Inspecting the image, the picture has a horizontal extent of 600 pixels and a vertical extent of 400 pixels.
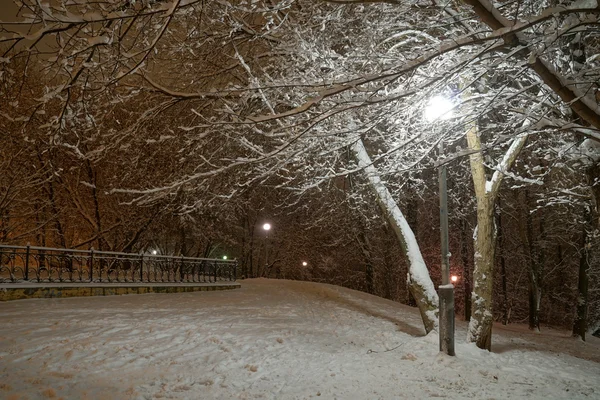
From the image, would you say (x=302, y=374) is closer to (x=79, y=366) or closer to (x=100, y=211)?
(x=79, y=366)

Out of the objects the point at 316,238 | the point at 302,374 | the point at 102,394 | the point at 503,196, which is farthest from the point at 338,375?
the point at 316,238

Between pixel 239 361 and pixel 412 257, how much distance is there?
444 centimetres

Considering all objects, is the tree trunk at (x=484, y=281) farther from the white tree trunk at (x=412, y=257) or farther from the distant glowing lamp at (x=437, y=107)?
the distant glowing lamp at (x=437, y=107)

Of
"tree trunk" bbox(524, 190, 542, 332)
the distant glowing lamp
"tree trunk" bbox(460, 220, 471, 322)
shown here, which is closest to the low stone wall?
the distant glowing lamp

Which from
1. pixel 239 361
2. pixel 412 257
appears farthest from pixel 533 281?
pixel 239 361

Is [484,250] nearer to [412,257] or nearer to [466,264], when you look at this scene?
[412,257]

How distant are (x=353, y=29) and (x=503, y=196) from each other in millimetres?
15440

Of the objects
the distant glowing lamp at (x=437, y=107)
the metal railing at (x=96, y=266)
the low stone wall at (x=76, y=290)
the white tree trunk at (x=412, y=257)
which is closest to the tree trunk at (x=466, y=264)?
the metal railing at (x=96, y=266)

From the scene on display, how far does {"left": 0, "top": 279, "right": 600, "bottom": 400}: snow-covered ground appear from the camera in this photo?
4.93 metres

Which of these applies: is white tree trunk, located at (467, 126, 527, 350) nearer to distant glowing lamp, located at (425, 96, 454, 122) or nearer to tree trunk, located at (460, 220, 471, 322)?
distant glowing lamp, located at (425, 96, 454, 122)

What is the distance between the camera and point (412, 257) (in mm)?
8508

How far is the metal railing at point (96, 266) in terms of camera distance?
10734mm

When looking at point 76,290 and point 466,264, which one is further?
point 466,264

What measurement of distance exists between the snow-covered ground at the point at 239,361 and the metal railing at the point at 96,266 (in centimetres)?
207
